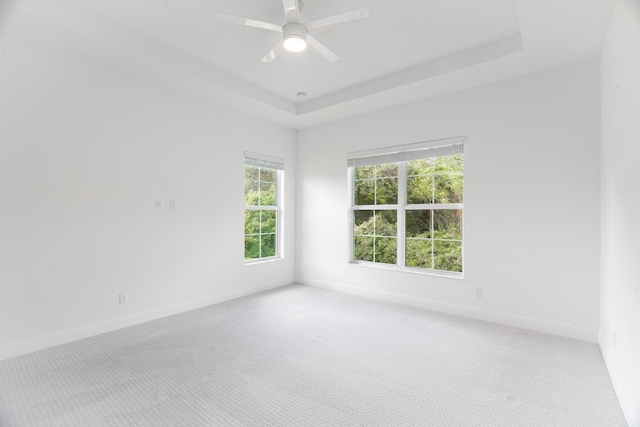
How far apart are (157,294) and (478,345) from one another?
3.32m

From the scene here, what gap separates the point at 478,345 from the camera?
110 inches

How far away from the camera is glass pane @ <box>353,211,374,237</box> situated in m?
4.56

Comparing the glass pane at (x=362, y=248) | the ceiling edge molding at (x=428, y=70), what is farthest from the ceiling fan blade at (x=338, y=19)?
the glass pane at (x=362, y=248)

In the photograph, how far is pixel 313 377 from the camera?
2.25 m

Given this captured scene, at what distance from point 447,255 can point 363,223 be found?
1.27m

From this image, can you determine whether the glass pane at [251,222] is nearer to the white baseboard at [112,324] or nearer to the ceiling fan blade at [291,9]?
the white baseboard at [112,324]

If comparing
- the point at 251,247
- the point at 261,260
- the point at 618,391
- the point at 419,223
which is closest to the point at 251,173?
the point at 251,247

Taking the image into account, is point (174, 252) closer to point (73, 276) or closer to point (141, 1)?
point (73, 276)

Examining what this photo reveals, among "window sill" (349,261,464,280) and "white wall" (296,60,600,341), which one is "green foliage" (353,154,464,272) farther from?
"white wall" (296,60,600,341)

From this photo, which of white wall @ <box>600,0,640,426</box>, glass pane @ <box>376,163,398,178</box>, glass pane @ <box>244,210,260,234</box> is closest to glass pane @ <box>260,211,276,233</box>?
glass pane @ <box>244,210,260,234</box>

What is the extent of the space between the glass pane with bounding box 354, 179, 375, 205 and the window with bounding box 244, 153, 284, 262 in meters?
1.25

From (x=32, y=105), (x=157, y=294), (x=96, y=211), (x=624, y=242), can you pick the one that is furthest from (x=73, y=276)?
(x=624, y=242)

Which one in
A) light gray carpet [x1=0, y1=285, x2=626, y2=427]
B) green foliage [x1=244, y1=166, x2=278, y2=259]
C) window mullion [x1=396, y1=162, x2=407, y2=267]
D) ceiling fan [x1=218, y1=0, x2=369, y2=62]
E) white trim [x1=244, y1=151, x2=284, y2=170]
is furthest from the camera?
green foliage [x1=244, y1=166, x2=278, y2=259]

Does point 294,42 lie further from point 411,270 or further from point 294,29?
point 411,270
